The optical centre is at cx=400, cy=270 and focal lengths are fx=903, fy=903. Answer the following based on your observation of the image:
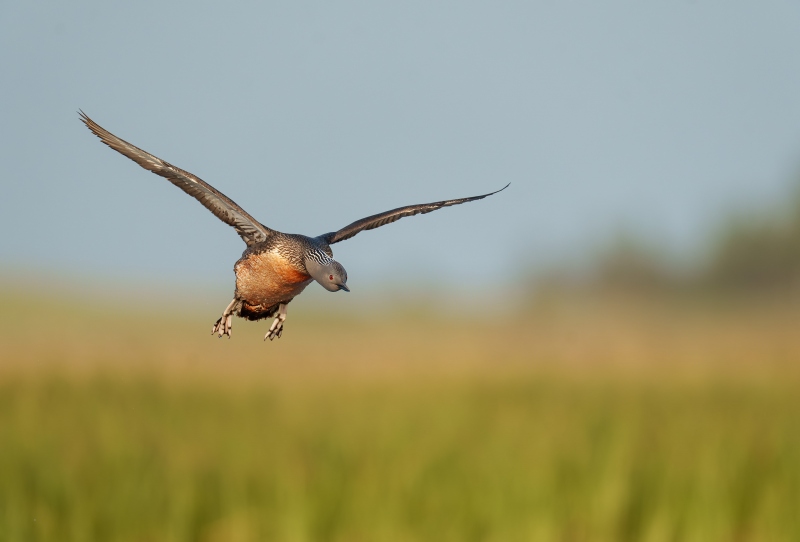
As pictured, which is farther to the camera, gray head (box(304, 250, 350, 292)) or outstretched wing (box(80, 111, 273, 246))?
outstretched wing (box(80, 111, 273, 246))

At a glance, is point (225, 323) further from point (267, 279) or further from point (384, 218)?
point (384, 218)

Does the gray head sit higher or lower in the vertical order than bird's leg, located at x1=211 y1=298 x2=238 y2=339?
higher

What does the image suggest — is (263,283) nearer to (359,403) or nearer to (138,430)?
(138,430)

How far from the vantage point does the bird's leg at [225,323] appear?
1.19 m

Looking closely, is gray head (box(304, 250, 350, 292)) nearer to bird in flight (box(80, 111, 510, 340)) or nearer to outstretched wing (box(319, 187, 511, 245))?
bird in flight (box(80, 111, 510, 340))

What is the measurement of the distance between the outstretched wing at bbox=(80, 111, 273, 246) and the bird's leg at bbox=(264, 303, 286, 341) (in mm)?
119

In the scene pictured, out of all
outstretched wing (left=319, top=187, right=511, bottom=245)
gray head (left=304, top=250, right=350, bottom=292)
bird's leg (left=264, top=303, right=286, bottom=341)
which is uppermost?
outstretched wing (left=319, top=187, right=511, bottom=245)

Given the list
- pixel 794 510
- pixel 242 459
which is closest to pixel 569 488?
pixel 794 510

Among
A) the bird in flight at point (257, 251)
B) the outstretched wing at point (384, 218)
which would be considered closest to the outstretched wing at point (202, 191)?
the bird in flight at point (257, 251)

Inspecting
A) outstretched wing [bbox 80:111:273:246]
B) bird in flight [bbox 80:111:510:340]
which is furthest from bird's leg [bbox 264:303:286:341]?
outstretched wing [bbox 80:111:273:246]

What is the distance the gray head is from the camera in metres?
1.20

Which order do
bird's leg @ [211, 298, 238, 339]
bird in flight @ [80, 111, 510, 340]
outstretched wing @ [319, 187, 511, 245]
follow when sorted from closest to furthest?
bird's leg @ [211, 298, 238, 339]
bird in flight @ [80, 111, 510, 340]
outstretched wing @ [319, 187, 511, 245]

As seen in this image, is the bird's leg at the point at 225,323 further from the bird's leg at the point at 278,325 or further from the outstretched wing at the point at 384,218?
the outstretched wing at the point at 384,218

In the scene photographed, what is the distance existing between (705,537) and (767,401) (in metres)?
12.3
